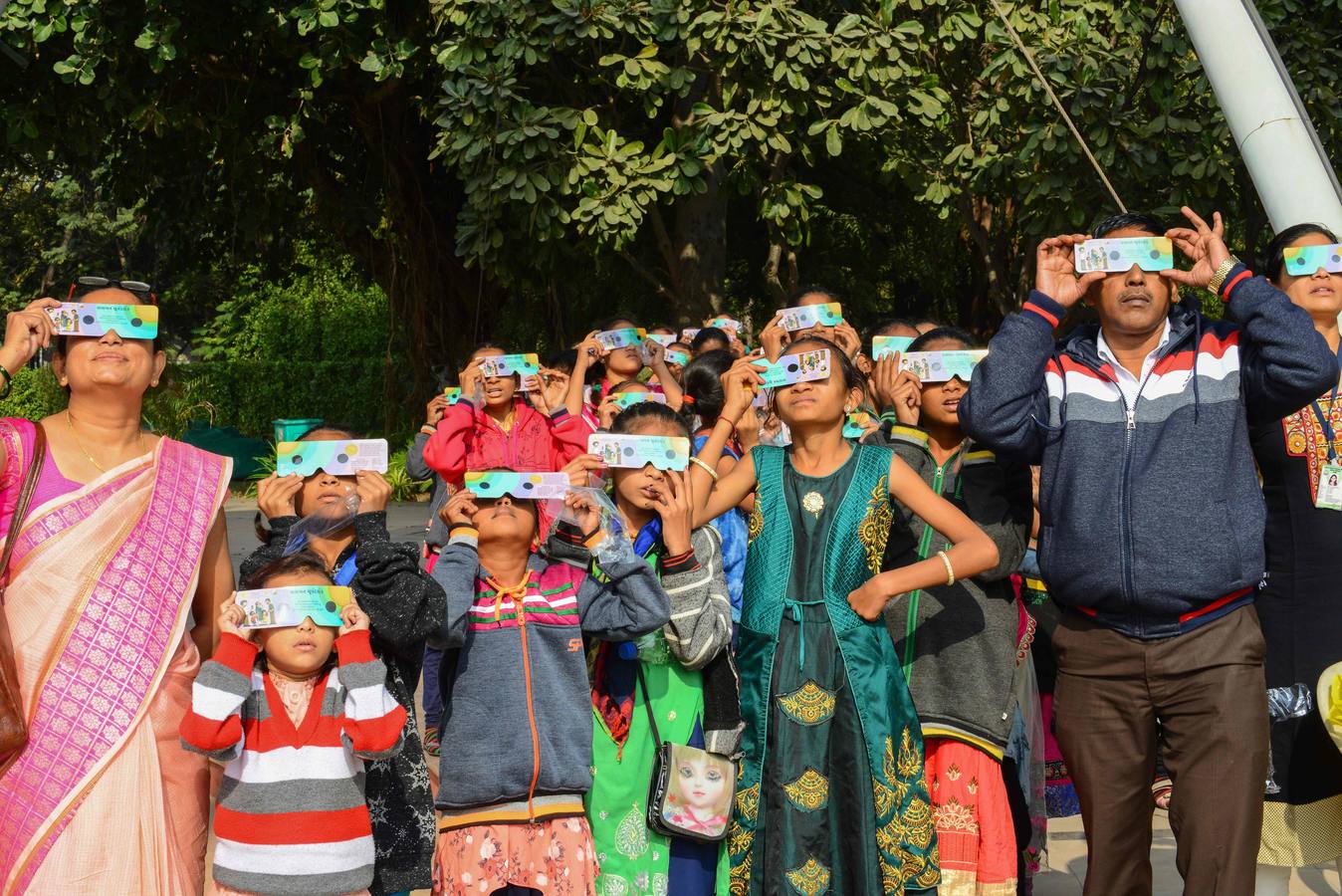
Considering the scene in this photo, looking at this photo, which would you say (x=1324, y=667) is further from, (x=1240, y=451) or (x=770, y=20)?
(x=770, y=20)

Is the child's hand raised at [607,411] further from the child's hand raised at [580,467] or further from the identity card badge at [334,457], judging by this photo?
the identity card badge at [334,457]

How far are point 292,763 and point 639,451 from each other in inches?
44.8

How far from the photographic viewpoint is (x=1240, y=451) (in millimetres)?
3402

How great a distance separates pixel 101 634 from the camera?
10.8 feet

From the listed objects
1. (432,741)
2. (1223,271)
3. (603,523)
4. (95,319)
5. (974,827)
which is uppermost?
(1223,271)

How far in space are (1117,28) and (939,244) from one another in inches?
273

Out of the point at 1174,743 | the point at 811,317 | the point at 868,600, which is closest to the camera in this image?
the point at 1174,743

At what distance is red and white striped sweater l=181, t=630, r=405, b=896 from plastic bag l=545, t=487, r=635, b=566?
25.6 inches

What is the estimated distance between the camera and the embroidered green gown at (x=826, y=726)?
12.0 feet

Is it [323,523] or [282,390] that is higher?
[282,390]

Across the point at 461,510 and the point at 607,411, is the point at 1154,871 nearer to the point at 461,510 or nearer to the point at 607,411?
the point at 607,411

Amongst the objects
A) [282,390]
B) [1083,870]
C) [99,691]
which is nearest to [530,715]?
[99,691]

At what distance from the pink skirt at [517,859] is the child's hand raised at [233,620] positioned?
29.6 inches

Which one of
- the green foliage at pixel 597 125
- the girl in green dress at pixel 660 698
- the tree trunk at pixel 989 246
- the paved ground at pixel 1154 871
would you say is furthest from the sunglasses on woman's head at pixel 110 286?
the tree trunk at pixel 989 246
